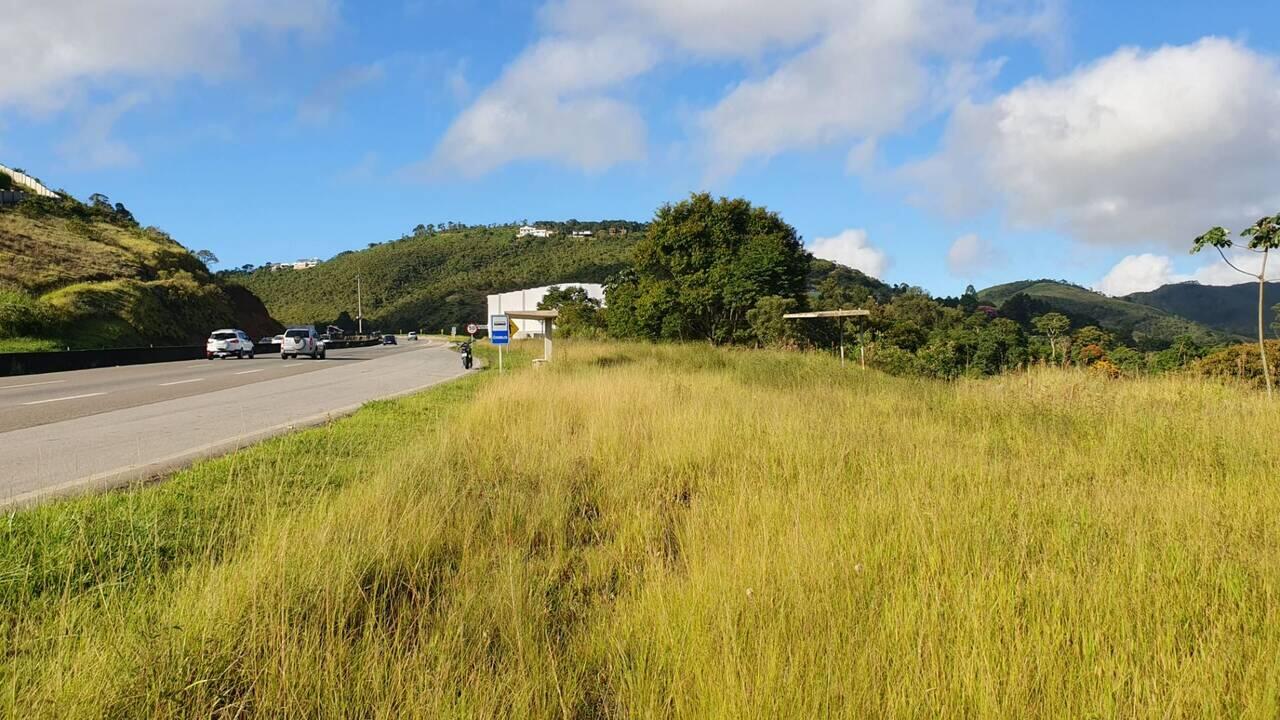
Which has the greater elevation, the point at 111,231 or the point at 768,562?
the point at 111,231

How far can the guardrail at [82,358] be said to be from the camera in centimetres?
2058

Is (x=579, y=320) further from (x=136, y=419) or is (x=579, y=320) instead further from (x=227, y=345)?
(x=136, y=419)

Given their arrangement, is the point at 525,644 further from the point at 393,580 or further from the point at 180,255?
the point at 180,255

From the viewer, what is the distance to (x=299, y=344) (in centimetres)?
3322

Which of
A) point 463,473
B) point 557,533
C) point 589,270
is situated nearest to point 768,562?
point 557,533

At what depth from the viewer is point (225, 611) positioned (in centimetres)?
255

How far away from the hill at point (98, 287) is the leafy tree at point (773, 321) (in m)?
31.9

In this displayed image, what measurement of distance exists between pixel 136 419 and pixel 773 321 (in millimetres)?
25653

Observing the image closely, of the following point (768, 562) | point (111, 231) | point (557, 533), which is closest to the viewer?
point (768, 562)

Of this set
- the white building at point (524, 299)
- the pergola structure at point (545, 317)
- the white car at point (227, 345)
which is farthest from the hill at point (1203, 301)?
the white car at point (227, 345)

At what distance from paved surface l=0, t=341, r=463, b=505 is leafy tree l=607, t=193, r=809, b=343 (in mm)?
19075

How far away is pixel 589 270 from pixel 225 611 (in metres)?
123

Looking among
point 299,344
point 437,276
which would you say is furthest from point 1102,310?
point 299,344

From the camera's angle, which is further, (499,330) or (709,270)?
(709,270)
